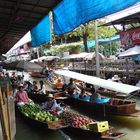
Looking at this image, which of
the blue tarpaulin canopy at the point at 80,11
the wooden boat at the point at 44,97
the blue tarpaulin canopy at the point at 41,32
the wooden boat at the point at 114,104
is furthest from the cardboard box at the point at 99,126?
the wooden boat at the point at 44,97

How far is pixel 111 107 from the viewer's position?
45.6 feet

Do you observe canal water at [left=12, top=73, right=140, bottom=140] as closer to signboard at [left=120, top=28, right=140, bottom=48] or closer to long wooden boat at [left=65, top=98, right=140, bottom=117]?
long wooden boat at [left=65, top=98, right=140, bottom=117]

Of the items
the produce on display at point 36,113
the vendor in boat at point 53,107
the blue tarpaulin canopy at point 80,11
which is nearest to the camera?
the blue tarpaulin canopy at point 80,11

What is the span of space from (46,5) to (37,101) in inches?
420

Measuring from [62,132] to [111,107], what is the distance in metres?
3.06

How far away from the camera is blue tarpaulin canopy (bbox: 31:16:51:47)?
12330mm

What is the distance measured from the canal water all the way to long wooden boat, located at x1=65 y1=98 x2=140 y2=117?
50 cm

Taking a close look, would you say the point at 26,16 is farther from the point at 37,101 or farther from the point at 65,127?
the point at 37,101

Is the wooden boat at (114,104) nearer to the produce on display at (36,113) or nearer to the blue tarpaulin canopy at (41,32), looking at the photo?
the produce on display at (36,113)

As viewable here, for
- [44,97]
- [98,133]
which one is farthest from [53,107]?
[44,97]

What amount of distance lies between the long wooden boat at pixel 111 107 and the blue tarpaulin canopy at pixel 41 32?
3877mm

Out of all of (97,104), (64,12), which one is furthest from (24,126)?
(64,12)

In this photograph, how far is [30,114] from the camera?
13.1 metres

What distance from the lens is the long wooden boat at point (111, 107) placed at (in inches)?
526
